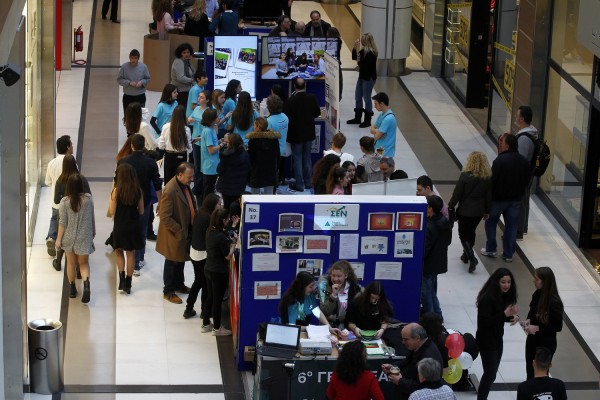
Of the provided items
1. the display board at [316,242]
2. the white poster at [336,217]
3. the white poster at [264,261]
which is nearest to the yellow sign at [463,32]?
the display board at [316,242]

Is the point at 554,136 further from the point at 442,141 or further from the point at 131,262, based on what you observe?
the point at 131,262

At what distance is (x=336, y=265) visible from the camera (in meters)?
11.0

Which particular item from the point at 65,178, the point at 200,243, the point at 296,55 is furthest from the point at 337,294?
the point at 296,55

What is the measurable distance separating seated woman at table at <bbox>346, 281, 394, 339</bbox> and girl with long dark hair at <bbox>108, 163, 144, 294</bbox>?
9.23 feet

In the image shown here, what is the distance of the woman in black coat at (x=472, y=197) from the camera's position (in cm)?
1344

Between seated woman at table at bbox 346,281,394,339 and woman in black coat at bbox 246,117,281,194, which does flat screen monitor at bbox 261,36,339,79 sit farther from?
seated woman at table at bbox 346,281,394,339

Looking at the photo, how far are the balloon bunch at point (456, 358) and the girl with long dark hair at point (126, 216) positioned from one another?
3866 millimetres

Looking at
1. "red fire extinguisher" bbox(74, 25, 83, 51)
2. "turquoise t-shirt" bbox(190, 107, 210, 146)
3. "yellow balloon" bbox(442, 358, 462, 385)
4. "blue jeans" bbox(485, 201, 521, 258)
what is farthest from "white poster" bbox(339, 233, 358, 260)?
"red fire extinguisher" bbox(74, 25, 83, 51)

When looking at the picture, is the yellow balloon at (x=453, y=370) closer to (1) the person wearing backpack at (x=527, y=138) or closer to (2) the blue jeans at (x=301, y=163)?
(1) the person wearing backpack at (x=527, y=138)

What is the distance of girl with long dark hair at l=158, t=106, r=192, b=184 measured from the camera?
47.5 ft

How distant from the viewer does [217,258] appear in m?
11.8

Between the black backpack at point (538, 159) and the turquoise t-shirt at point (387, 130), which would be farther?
the turquoise t-shirt at point (387, 130)

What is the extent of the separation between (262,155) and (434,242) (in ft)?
12.0

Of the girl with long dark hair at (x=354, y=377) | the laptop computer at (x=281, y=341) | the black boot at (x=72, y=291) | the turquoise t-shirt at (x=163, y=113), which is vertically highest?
the turquoise t-shirt at (x=163, y=113)
